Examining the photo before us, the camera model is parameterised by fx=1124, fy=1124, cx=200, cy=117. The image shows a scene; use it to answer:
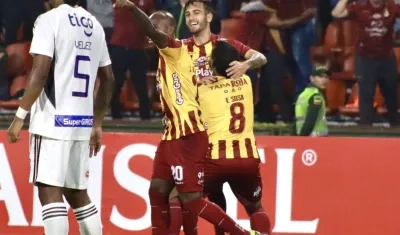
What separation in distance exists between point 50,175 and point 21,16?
19.7 ft

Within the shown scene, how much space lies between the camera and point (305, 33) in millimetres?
13047

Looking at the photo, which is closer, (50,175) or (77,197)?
(50,175)

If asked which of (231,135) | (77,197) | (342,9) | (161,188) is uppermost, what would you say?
(342,9)

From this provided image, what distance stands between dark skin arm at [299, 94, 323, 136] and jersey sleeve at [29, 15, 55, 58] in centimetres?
501

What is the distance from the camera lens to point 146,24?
26.7ft

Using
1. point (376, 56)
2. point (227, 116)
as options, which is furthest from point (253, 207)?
point (376, 56)

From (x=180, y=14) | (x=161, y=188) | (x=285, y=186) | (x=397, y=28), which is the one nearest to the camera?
(x=161, y=188)

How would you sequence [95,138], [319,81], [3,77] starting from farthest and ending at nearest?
[3,77] → [319,81] → [95,138]

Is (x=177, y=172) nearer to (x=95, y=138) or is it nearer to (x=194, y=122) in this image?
(x=194, y=122)

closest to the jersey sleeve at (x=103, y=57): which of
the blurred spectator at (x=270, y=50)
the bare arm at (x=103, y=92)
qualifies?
the bare arm at (x=103, y=92)

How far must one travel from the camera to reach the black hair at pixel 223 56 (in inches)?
344

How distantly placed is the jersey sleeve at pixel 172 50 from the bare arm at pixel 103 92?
0.66m

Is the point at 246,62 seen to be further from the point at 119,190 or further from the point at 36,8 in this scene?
the point at 36,8

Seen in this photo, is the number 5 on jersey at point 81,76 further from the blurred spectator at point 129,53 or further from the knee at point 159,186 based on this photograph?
the blurred spectator at point 129,53
